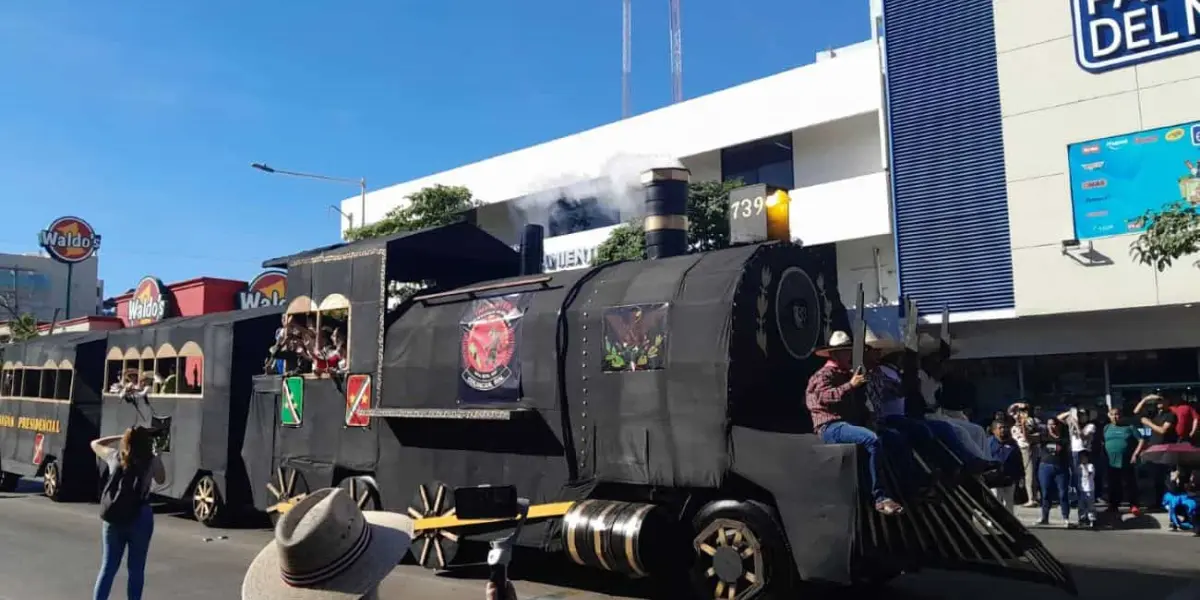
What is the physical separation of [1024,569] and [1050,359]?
11248 mm

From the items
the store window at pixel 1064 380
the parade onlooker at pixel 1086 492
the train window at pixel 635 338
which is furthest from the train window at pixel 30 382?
the store window at pixel 1064 380

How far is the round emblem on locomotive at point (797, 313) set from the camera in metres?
A: 7.85

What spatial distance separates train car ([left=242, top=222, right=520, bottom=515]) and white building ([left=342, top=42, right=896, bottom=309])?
1099cm

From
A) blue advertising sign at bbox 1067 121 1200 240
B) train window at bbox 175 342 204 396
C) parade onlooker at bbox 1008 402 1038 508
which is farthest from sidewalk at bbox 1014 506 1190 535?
train window at bbox 175 342 204 396

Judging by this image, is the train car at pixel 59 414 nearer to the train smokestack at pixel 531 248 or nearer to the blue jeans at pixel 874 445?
the train smokestack at pixel 531 248

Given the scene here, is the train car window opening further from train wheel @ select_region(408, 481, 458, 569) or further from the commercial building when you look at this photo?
the commercial building

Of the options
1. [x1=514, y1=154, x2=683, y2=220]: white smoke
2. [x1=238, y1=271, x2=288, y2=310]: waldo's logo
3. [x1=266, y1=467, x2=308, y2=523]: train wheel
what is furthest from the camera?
[x1=238, y1=271, x2=288, y2=310]: waldo's logo

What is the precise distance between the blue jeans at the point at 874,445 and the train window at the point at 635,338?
1.67 m

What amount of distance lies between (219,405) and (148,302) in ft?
58.0

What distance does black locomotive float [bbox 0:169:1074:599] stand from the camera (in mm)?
6879

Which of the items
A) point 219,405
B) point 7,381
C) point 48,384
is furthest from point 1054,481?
point 7,381

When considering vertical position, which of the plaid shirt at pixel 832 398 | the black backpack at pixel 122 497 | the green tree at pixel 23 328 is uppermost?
the green tree at pixel 23 328

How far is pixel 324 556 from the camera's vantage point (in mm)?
2537

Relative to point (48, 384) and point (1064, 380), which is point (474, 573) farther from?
point (48, 384)
